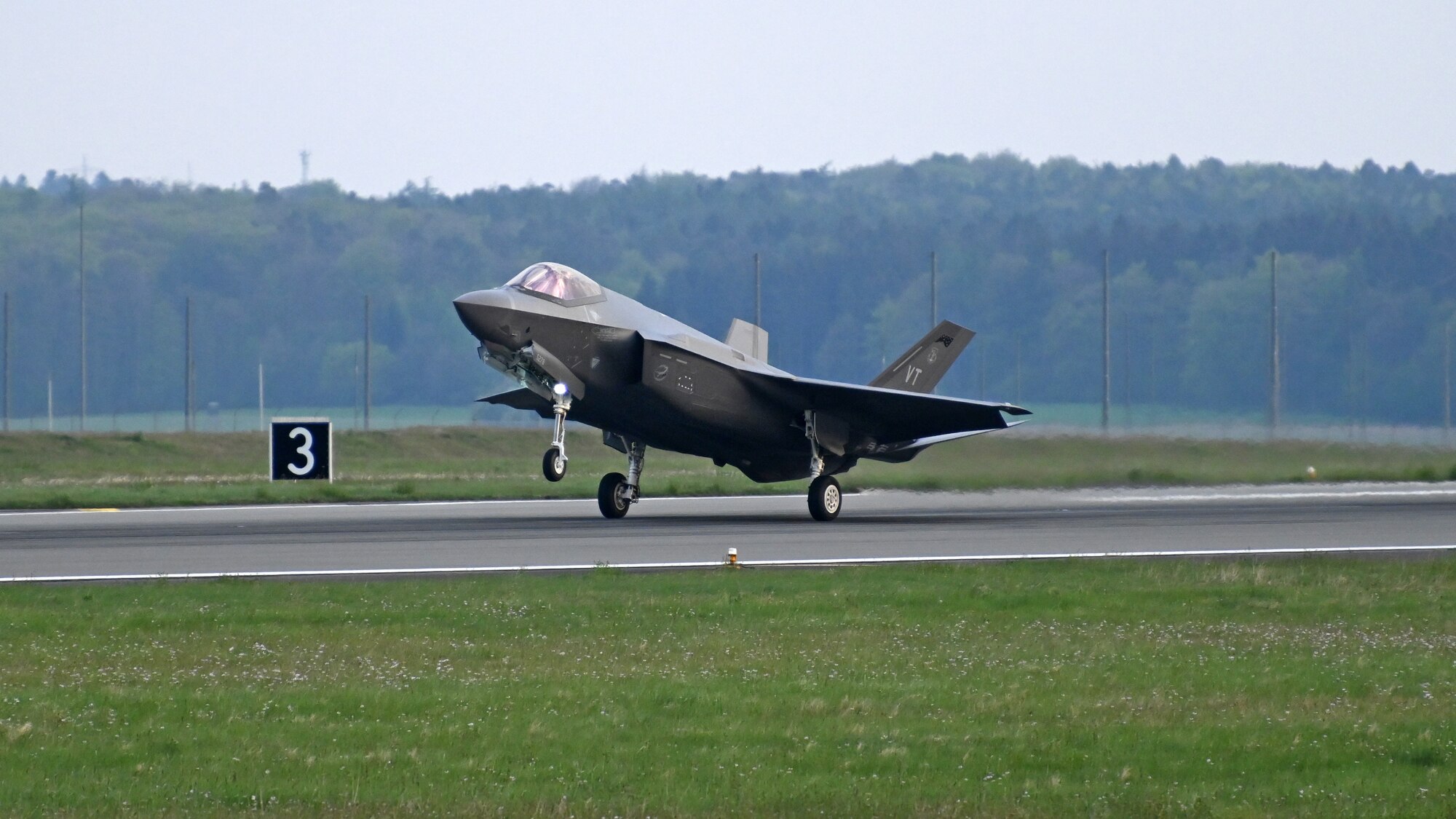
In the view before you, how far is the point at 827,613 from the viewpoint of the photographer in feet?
41.8

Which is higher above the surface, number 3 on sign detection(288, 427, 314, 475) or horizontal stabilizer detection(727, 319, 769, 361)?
horizontal stabilizer detection(727, 319, 769, 361)

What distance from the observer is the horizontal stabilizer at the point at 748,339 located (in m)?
25.6

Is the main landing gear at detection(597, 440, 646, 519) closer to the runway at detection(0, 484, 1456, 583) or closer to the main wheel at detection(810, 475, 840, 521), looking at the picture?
the runway at detection(0, 484, 1456, 583)

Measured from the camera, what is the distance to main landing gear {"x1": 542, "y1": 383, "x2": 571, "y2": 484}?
68.0 ft

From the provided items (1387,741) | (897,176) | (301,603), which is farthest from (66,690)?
(897,176)

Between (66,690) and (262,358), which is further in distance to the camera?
(262,358)

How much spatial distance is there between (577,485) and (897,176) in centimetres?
13542

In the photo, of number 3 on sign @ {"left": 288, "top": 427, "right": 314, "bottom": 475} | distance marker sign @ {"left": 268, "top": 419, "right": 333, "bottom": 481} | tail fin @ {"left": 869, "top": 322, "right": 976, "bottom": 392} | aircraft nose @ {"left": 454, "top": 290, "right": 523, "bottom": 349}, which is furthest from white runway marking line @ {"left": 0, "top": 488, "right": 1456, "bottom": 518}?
aircraft nose @ {"left": 454, "top": 290, "right": 523, "bottom": 349}

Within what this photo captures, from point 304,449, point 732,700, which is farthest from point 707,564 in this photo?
point 304,449

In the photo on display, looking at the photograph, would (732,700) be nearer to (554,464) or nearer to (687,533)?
(554,464)

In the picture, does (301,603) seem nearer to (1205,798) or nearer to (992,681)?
(992,681)

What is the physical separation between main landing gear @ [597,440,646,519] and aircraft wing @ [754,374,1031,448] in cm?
243

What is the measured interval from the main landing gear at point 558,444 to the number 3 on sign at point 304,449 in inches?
372

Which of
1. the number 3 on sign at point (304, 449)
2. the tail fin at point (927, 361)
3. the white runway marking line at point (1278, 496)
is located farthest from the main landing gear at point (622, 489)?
the white runway marking line at point (1278, 496)
